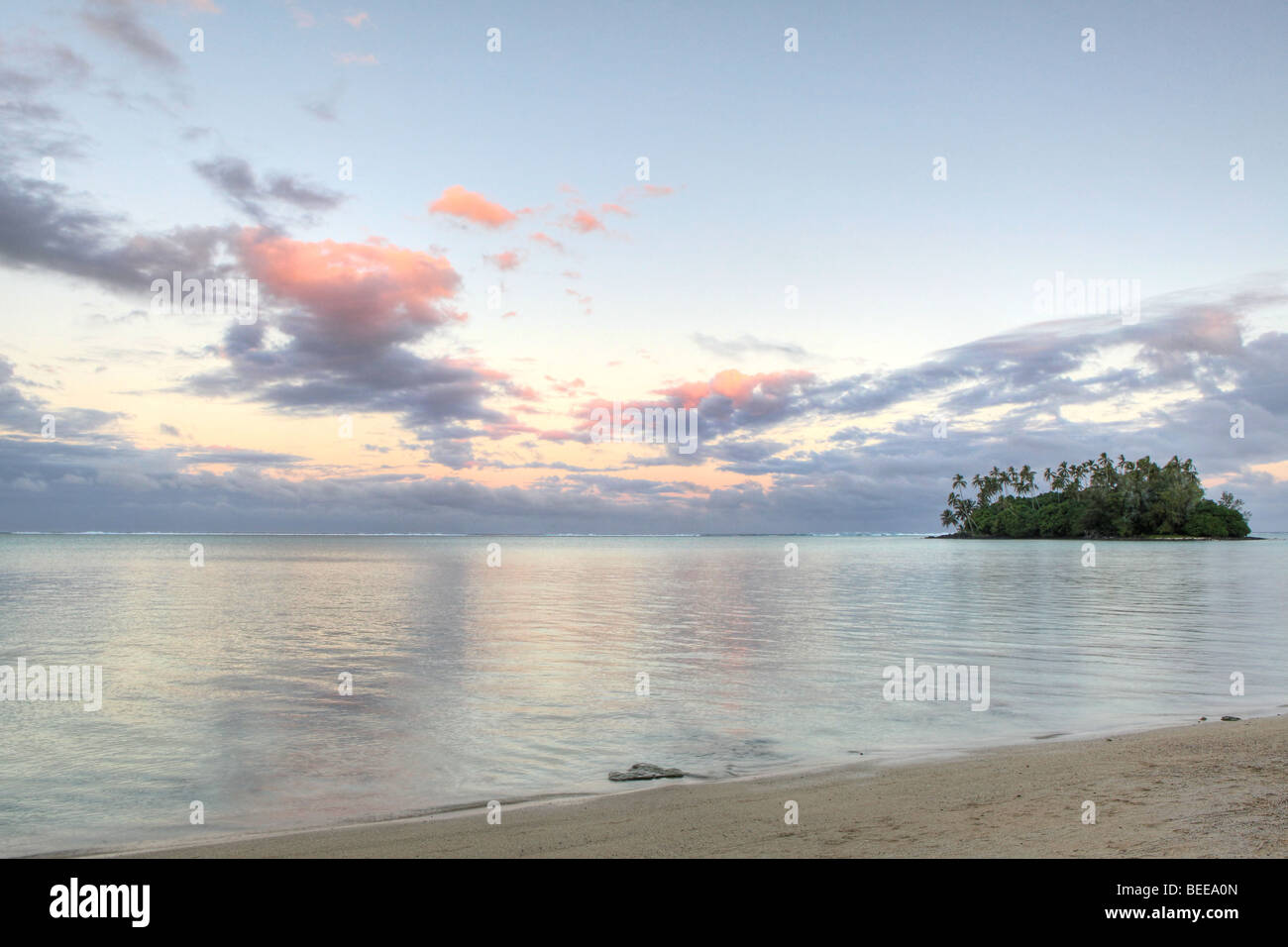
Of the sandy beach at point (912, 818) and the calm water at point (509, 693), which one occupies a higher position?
the sandy beach at point (912, 818)

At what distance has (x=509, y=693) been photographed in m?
18.0

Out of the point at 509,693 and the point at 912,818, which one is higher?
the point at 912,818

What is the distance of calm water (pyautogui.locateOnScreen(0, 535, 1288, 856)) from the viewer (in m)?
11.2

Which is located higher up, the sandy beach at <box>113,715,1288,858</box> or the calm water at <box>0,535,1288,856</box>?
the sandy beach at <box>113,715,1288,858</box>

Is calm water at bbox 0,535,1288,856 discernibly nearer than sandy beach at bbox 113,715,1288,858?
No

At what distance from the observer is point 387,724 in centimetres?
1512

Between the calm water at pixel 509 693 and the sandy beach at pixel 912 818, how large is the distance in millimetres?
1290

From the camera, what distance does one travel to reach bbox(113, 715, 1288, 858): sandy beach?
24.4 feet

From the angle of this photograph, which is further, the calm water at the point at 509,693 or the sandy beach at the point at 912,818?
the calm water at the point at 509,693

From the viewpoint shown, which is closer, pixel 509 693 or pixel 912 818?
pixel 912 818

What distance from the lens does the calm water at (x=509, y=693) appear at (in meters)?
11.2

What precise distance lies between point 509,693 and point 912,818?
37.2 ft

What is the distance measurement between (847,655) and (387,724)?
14.2 meters

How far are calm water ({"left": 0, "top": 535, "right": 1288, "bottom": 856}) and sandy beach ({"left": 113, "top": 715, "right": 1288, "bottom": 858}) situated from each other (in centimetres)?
129
